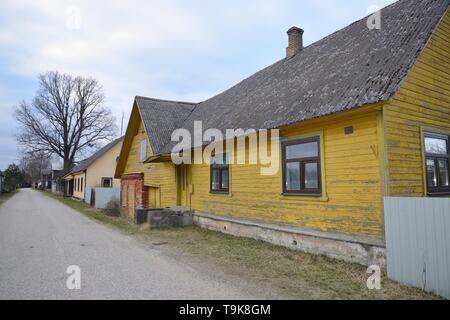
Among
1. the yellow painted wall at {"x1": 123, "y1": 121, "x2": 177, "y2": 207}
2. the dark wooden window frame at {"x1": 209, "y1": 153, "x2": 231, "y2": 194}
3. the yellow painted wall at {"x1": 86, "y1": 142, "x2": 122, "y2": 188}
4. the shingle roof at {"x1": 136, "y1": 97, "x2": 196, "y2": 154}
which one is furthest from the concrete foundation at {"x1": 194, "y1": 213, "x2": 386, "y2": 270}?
the yellow painted wall at {"x1": 86, "y1": 142, "x2": 122, "y2": 188}

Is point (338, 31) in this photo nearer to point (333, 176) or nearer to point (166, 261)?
point (333, 176)

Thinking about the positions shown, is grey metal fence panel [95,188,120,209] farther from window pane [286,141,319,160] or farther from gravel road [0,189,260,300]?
window pane [286,141,319,160]

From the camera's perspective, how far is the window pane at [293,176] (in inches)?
352

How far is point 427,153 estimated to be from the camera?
793cm

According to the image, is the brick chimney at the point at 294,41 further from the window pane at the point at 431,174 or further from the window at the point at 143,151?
the window at the point at 143,151

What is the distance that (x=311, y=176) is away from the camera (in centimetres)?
859

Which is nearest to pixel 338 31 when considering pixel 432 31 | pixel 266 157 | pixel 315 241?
pixel 432 31

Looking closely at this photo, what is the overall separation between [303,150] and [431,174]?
3.06m

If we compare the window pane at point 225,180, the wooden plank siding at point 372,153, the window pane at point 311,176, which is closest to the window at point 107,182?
the window pane at point 225,180

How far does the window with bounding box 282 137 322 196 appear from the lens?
27.7 ft

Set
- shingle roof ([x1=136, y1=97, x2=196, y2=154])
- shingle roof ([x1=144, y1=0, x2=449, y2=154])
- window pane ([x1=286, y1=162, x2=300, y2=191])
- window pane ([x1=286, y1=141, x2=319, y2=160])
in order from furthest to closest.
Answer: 1. shingle roof ([x1=136, y1=97, x2=196, y2=154])
2. window pane ([x1=286, y1=162, x2=300, y2=191])
3. window pane ([x1=286, y1=141, x2=319, y2=160])
4. shingle roof ([x1=144, y1=0, x2=449, y2=154])

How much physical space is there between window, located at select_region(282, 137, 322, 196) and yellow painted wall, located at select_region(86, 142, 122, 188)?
27.4m

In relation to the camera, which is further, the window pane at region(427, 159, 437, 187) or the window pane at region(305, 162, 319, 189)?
the window pane at region(305, 162, 319, 189)

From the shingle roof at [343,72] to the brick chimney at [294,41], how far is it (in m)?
0.50
